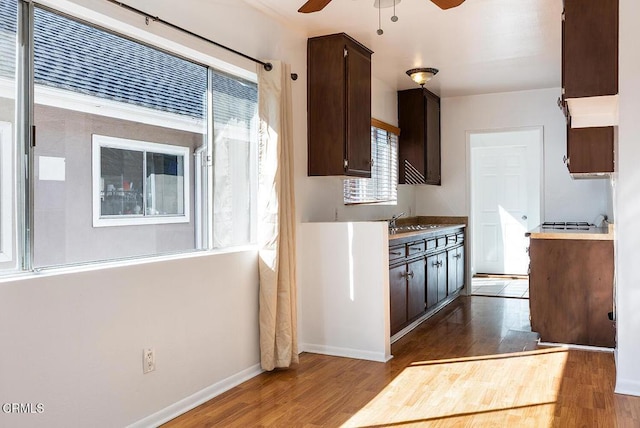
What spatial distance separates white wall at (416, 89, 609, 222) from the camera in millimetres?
6160

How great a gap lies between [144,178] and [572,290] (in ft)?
10.9

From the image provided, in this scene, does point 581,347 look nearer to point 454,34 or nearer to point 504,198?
point 454,34

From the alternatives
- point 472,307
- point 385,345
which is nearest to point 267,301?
point 385,345

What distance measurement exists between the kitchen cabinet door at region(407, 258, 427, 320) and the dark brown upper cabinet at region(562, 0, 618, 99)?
2.07 m

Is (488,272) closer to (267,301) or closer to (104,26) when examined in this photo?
(267,301)

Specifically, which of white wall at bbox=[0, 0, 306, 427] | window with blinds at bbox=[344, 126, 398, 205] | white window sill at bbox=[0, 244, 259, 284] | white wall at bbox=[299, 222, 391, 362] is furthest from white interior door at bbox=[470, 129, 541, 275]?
white window sill at bbox=[0, 244, 259, 284]

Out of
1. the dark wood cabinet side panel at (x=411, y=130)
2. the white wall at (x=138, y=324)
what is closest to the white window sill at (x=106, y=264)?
the white wall at (x=138, y=324)

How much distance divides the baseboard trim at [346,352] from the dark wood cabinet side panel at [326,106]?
135cm

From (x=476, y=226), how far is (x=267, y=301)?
19.3 feet

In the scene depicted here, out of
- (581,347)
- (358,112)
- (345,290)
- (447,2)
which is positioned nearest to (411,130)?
(358,112)

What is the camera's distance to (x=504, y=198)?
27.7 ft

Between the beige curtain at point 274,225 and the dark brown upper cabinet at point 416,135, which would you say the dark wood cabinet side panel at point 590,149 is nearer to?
the beige curtain at point 274,225

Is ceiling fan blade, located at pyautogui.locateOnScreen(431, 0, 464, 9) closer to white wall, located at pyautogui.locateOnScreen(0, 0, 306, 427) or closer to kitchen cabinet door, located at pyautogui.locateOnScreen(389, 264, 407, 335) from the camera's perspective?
white wall, located at pyautogui.locateOnScreen(0, 0, 306, 427)

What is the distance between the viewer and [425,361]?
3.87 meters
